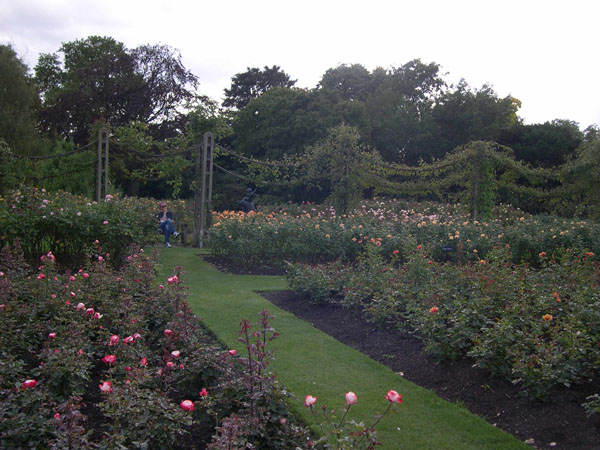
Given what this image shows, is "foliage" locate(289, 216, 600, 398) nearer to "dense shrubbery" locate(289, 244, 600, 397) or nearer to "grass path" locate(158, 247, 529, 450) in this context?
"dense shrubbery" locate(289, 244, 600, 397)

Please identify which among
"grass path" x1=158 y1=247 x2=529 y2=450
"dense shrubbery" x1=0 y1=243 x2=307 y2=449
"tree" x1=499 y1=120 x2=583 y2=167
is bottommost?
"grass path" x1=158 y1=247 x2=529 y2=450

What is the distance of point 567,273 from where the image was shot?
542 centimetres

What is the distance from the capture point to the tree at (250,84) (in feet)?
104

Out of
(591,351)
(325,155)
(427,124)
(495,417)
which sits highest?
(427,124)

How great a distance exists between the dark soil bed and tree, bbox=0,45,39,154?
21311mm

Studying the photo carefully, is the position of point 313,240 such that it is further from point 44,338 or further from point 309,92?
point 309,92

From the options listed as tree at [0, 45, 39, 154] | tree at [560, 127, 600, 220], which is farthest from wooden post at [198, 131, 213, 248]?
tree at [0, 45, 39, 154]

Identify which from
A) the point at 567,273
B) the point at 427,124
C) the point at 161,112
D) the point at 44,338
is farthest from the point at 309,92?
the point at 44,338

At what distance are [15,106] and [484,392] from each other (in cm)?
2491

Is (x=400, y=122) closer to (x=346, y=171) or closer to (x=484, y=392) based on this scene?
(x=346, y=171)

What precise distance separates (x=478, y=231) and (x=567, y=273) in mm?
4121

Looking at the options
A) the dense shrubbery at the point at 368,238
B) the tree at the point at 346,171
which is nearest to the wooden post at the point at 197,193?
the dense shrubbery at the point at 368,238

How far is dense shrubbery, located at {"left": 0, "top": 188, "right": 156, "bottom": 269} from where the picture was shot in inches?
267

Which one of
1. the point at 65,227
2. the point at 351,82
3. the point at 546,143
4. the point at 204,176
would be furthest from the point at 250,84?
the point at 65,227
